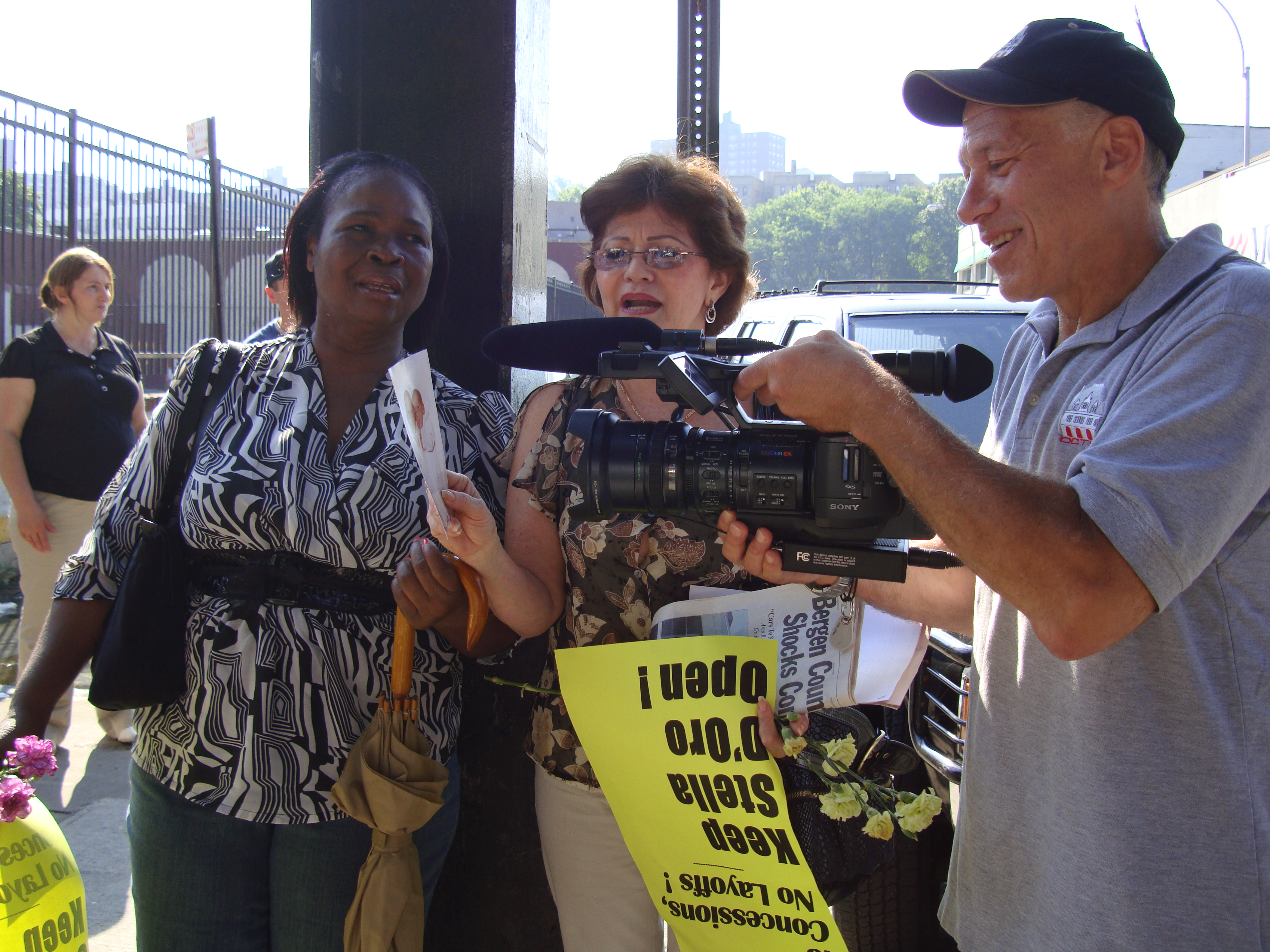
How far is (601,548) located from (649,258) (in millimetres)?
677

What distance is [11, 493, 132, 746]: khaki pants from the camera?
14.7ft

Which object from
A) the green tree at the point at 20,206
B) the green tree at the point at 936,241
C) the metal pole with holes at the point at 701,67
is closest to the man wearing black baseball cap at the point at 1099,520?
the metal pole with holes at the point at 701,67

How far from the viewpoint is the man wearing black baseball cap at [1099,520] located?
118 cm

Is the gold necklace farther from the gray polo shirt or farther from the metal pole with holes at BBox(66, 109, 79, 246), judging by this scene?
the metal pole with holes at BBox(66, 109, 79, 246)

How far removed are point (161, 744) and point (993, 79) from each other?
6.49ft

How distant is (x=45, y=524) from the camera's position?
4.55 meters

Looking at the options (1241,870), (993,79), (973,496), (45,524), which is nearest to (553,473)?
(973,496)

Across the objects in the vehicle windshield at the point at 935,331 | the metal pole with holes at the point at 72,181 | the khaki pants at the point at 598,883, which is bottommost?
the khaki pants at the point at 598,883

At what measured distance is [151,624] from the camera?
71.0 inches

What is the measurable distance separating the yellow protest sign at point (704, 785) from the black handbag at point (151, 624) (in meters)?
0.80

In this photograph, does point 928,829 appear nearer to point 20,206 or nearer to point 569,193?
point 20,206

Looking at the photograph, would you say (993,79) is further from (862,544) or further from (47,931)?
(47,931)

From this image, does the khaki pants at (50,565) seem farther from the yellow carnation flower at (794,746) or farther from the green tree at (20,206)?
the yellow carnation flower at (794,746)

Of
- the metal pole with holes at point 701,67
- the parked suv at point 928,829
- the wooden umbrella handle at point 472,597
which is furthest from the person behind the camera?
the metal pole with holes at point 701,67
